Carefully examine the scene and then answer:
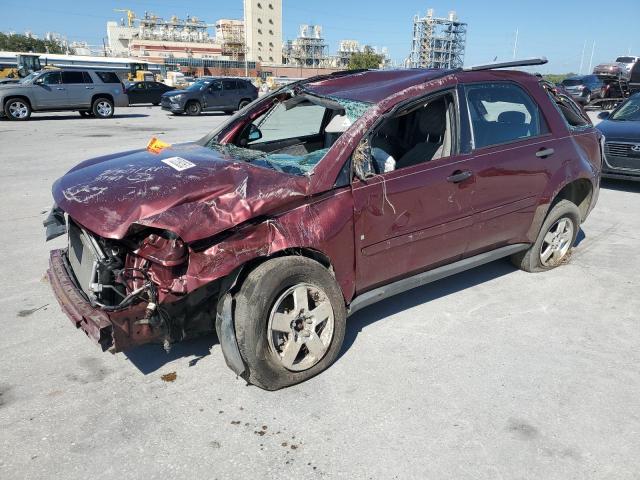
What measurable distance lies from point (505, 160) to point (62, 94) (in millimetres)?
19574

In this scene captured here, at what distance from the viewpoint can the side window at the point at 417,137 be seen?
3676 millimetres

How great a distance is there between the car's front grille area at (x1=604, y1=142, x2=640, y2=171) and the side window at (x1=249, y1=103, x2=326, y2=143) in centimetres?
596

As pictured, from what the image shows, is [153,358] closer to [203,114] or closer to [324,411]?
[324,411]

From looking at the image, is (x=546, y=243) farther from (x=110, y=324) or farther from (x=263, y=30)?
(x=263, y=30)

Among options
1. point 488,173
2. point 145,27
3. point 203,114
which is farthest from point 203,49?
point 488,173

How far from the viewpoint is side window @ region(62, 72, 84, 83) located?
19.7m

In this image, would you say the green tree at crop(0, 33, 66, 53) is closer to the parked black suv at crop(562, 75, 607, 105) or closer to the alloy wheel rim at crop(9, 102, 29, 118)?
the alloy wheel rim at crop(9, 102, 29, 118)

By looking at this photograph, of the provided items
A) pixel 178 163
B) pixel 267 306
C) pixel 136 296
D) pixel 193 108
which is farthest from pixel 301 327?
pixel 193 108

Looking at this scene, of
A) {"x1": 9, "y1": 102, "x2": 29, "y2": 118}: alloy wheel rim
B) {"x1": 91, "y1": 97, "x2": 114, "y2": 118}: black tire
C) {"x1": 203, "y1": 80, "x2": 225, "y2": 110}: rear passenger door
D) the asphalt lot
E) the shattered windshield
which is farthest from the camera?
{"x1": 203, "y1": 80, "x2": 225, "y2": 110}: rear passenger door

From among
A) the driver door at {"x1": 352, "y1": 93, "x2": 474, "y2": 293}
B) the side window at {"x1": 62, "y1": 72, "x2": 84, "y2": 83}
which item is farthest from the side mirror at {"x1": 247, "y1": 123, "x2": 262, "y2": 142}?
the side window at {"x1": 62, "y1": 72, "x2": 84, "y2": 83}

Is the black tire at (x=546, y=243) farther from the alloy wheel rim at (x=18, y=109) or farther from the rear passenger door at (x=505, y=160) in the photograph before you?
the alloy wheel rim at (x=18, y=109)

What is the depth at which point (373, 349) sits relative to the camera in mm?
3643

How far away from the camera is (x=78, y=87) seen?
784 inches

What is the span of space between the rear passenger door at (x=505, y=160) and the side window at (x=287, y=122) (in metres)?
1.32
